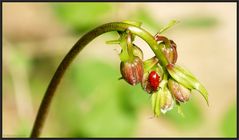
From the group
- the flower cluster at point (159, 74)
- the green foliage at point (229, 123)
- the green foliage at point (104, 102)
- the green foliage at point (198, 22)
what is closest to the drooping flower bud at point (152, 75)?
the flower cluster at point (159, 74)

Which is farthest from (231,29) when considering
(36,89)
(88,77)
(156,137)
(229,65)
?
(88,77)

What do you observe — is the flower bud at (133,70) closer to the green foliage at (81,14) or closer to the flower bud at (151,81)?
the flower bud at (151,81)

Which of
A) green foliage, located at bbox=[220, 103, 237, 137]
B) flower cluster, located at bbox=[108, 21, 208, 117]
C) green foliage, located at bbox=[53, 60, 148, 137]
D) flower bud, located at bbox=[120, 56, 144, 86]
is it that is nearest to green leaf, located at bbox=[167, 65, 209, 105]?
flower cluster, located at bbox=[108, 21, 208, 117]

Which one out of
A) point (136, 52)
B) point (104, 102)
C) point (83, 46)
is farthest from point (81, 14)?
point (136, 52)

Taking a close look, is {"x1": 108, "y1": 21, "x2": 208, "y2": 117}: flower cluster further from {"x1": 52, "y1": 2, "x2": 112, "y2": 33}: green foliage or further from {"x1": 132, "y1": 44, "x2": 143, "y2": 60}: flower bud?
{"x1": 52, "y1": 2, "x2": 112, "y2": 33}: green foliage

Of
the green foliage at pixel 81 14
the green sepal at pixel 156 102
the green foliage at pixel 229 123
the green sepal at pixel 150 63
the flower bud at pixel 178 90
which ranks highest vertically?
the green foliage at pixel 81 14

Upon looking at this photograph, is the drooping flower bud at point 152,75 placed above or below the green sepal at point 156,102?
above

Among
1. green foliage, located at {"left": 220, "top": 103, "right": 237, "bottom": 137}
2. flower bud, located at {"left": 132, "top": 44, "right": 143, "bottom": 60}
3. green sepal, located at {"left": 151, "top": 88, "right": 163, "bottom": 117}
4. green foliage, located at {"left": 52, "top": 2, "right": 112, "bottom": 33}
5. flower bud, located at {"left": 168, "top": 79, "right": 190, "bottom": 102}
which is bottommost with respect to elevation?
green foliage, located at {"left": 220, "top": 103, "right": 237, "bottom": 137}
